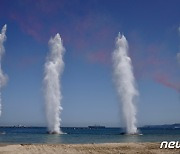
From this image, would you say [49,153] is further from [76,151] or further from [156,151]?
[156,151]

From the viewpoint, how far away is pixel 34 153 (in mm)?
32781

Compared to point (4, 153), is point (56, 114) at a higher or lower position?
higher

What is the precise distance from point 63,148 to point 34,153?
4820mm

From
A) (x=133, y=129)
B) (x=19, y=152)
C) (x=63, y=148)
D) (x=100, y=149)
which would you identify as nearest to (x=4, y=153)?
(x=19, y=152)

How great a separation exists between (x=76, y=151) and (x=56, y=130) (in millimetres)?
61173

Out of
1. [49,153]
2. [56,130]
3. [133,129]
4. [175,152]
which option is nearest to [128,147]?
[175,152]

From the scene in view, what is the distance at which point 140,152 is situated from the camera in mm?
33406

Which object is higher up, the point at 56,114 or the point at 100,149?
the point at 56,114

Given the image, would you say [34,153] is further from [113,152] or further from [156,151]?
[156,151]

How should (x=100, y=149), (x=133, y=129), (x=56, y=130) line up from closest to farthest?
(x=100, y=149), (x=133, y=129), (x=56, y=130)

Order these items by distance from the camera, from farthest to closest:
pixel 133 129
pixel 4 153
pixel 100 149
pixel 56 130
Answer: pixel 56 130 < pixel 133 129 < pixel 100 149 < pixel 4 153

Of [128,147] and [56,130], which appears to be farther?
[56,130]

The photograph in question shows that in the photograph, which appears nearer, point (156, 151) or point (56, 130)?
point (156, 151)

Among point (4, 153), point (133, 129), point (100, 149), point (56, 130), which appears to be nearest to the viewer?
point (4, 153)
